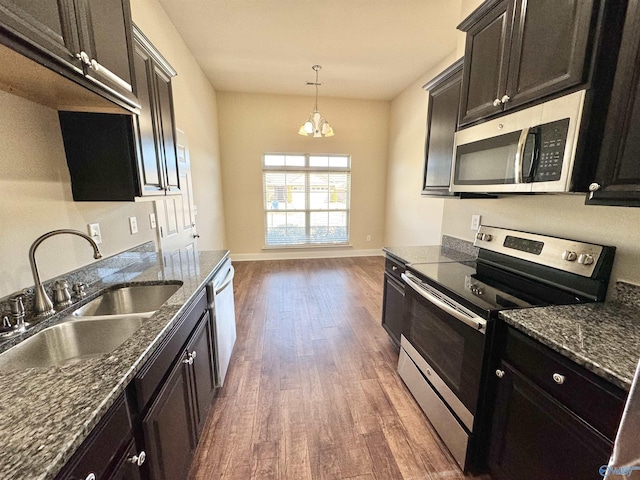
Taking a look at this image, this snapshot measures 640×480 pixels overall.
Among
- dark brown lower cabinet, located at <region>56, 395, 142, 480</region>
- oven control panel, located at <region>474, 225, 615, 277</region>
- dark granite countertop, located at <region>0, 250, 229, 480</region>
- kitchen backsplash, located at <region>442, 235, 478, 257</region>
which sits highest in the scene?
oven control panel, located at <region>474, 225, 615, 277</region>

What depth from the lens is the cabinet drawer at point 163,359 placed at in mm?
900

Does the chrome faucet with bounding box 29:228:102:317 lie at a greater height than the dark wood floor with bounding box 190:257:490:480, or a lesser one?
greater

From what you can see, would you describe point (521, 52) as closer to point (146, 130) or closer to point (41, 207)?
point (146, 130)

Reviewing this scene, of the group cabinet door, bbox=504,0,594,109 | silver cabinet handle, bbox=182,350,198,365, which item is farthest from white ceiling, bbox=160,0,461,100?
silver cabinet handle, bbox=182,350,198,365

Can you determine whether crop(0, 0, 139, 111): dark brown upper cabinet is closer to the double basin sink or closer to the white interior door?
the double basin sink

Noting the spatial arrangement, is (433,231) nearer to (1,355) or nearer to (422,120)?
(422,120)

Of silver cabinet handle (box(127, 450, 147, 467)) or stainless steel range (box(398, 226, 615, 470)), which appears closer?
silver cabinet handle (box(127, 450, 147, 467))

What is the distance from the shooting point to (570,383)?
925 millimetres

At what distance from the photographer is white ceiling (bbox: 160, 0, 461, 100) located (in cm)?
266

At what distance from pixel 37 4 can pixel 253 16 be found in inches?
99.4

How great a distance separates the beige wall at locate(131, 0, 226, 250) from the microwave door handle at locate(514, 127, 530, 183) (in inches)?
110

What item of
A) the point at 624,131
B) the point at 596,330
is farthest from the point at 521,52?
the point at 596,330

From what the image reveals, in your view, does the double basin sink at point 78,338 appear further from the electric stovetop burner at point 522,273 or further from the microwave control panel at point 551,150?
the microwave control panel at point 551,150

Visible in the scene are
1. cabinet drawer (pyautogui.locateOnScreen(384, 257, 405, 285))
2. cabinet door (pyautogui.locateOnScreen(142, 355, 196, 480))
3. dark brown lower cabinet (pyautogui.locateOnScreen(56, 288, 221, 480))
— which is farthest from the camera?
cabinet drawer (pyautogui.locateOnScreen(384, 257, 405, 285))
